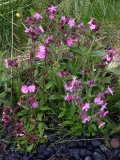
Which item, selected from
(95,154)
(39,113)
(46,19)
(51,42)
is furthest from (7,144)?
(46,19)

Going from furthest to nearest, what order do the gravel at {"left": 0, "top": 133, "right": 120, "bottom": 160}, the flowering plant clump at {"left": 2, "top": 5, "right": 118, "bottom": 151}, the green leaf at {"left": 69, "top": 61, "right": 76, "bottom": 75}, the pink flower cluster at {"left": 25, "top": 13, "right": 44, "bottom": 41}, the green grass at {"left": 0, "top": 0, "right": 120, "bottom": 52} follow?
the green grass at {"left": 0, "top": 0, "right": 120, "bottom": 52} → the green leaf at {"left": 69, "top": 61, "right": 76, "bottom": 75} → the gravel at {"left": 0, "top": 133, "right": 120, "bottom": 160} → the flowering plant clump at {"left": 2, "top": 5, "right": 118, "bottom": 151} → the pink flower cluster at {"left": 25, "top": 13, "right": 44, "bottom": 41}

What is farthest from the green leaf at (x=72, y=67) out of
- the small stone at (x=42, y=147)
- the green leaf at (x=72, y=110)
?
the small stone at (x=42, y=147)

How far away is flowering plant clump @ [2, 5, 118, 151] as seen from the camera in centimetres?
205

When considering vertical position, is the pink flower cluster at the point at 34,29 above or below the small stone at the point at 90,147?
above

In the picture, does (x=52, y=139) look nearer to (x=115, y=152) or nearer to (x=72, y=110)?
(x=72, y=110)

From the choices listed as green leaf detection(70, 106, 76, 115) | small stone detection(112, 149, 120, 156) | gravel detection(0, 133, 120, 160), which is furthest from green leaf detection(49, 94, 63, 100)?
small stone detection(112, 149, 120, 156)

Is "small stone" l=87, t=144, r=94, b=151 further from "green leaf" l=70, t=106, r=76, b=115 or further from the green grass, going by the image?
the green grass

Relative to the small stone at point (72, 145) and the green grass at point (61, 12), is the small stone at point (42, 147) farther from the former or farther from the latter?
the green grass at point (61, 12)

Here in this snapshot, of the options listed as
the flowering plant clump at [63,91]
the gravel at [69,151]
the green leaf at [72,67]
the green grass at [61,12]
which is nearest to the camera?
the flowering plant clump at [63,91]

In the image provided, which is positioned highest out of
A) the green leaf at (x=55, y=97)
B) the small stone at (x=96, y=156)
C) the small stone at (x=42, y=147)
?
the green leaf at (x=55, y=97)

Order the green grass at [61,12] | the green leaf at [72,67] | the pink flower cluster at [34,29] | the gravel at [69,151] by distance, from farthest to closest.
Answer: the green grass at [61,12], the green leaf at [72,67], the gravel at [69,151], the pink flower cluster at [34,29]

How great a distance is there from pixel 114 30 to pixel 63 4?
61cm

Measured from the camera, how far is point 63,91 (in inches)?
90.7

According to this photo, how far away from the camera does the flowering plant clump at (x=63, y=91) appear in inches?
80.7
